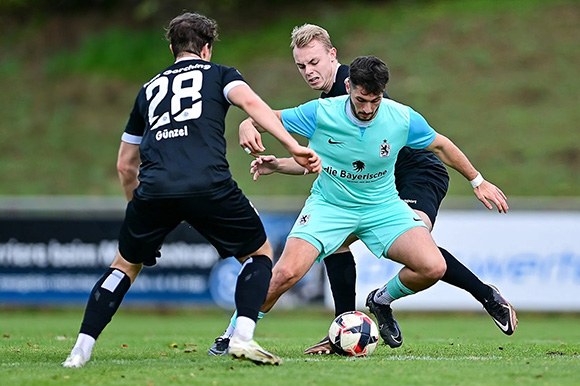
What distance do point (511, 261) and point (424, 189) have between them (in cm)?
692

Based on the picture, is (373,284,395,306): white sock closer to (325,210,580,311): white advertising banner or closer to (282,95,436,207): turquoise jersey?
(282,95,436,207): turquoise jersey

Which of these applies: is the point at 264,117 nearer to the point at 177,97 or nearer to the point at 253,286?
the point at 177,97

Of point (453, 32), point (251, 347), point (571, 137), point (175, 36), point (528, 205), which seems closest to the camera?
point (251, 347)

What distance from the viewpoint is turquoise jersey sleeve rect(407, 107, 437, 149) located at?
6.63 meters

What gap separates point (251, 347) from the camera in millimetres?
5484

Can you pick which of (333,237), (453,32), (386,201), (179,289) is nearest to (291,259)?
(333,237)

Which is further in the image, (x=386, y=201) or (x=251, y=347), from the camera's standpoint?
(x=386, y=201)

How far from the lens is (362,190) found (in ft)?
22.3

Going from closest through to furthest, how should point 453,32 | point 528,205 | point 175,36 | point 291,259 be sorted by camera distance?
point 175,36, point 291,259, point 528,205, point 453,32

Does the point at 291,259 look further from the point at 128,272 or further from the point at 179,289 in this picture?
the point at 179,289

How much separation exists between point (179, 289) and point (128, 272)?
27.7ft

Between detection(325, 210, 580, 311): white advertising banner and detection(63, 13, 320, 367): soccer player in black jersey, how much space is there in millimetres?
8081

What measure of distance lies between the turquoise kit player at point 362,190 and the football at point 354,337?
492 millimetres

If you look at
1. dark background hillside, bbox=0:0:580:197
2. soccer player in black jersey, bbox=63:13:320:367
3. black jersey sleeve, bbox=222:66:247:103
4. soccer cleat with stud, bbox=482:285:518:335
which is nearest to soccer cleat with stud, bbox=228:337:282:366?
soccer player in black jersey, bbox=63:13:320:367
